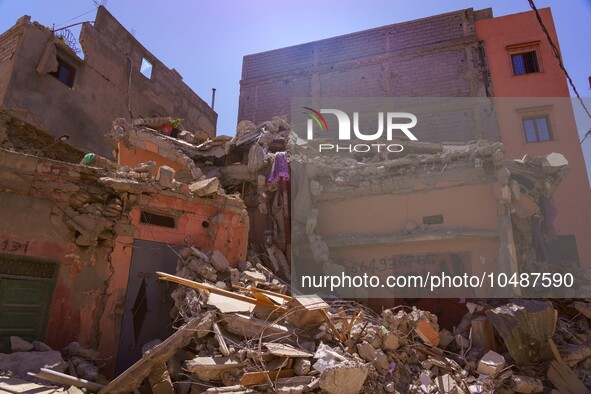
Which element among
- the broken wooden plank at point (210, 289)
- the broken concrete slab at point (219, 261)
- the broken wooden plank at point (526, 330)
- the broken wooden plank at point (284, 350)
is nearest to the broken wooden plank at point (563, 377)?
the broken wooden plank at point (526, 330)

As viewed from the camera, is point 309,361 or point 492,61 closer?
point 309,361

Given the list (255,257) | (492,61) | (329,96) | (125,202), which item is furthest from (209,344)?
(492,61)

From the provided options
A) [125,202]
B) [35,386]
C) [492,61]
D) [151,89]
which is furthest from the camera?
[151,89]

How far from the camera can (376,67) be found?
19.6 metres

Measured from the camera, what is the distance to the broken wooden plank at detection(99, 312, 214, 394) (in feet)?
17.0

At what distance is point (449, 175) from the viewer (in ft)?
36.1

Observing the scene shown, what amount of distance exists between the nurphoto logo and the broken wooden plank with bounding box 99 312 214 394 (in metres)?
9.14

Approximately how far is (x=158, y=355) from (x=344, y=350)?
2.71 metres

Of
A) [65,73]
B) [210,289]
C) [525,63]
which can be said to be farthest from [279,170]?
[525,63]

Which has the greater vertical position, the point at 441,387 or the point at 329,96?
the point at 329,96

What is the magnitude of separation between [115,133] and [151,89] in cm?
793

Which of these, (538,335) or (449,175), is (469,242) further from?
Result: (538,335)

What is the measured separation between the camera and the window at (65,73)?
15523 mm

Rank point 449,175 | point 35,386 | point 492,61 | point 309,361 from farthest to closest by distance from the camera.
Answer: point 492,61, point 449,175, point 309,361, point 35,386
